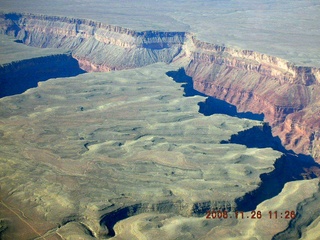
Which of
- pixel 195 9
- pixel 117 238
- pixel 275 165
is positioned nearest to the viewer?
pixel 117 238

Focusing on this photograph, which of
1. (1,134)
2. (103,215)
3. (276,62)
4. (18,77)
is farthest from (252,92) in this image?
(103,215)

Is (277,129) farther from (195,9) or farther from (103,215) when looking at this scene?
(195,9)

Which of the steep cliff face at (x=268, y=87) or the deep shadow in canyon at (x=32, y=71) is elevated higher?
the steep cliff face at (x=268, y=87)

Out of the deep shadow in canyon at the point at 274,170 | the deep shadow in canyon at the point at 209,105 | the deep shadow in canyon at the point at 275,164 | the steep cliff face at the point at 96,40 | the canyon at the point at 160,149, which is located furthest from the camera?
the steep cliff face at the point at 96,40

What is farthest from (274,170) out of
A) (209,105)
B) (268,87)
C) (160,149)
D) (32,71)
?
(32,71)

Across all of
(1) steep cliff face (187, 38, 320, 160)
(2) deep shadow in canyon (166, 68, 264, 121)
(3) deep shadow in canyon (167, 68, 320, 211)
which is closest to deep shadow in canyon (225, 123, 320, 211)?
(3) deep shadow in canyon (167, 68, 320, 211)

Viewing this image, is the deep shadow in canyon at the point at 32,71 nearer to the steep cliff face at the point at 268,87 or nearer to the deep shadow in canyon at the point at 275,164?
the deep shadow in canyon at the point at 275,164

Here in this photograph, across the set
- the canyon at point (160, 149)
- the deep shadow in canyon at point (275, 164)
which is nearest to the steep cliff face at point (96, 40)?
the canyon at point (160, 149)
